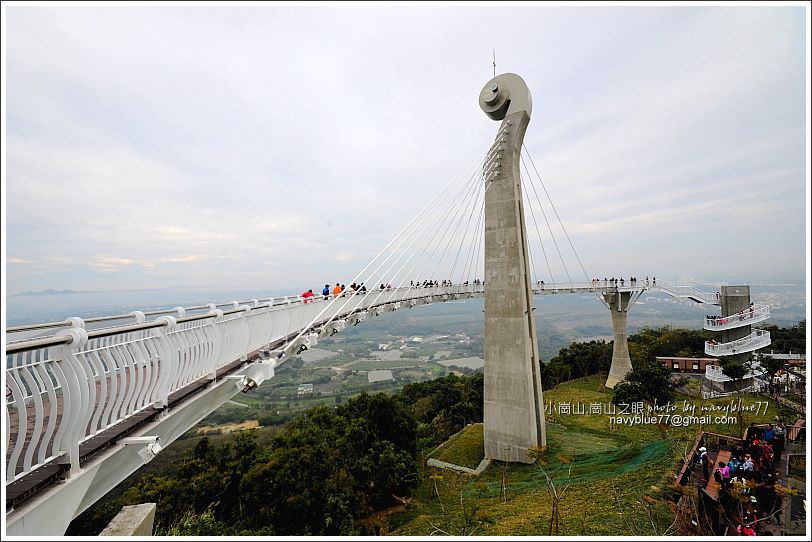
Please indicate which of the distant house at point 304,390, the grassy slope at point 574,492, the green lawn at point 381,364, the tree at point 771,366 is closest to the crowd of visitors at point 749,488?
the grassy slope at point 574,492

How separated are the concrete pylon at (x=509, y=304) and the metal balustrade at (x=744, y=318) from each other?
15.4 metres

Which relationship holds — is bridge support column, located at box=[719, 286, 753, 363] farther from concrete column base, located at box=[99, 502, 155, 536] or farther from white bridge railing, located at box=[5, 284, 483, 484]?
concrete column base, located at box=[99, 502, 155, 536]

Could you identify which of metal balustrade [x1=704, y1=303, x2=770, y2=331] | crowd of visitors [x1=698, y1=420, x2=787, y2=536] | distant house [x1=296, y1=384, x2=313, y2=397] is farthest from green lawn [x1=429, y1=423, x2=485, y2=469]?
distant house [x1=296, y1=384, x2=313, y2=397]

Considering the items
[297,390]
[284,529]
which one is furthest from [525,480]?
[297,390]

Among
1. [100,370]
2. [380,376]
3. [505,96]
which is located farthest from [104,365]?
[380,376]

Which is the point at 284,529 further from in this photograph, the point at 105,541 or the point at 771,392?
the point at 771,392

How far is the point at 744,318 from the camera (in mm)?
20328

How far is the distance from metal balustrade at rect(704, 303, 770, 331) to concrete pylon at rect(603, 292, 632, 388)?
171 inches

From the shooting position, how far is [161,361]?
3.58 meters

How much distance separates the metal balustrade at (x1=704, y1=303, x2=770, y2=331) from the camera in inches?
796

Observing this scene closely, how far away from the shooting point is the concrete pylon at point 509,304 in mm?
11656

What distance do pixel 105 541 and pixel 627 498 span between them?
1009cm

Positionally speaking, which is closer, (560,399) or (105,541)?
(105,541)

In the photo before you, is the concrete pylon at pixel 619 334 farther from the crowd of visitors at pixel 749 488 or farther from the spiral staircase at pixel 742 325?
the crowd of visitors at pixel 749 488
